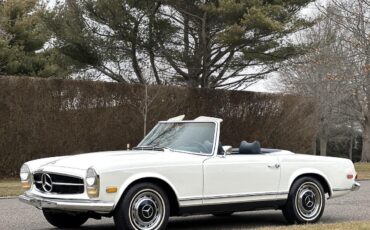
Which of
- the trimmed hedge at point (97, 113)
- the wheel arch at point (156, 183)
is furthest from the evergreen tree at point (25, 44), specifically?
the wheel arch at point (156, 183)

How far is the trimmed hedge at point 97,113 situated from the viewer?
65.5 feet

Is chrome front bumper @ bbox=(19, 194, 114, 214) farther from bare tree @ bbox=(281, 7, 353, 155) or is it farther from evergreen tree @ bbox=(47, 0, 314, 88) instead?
bare tree @ bbox=(281, 7, 353, 155)

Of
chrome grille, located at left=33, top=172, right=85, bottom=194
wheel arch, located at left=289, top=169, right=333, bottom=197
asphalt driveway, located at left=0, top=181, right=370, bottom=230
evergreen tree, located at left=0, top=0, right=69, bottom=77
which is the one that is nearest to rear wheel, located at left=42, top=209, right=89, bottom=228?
asphalt driveway, located at left=0, top=181, right=370, bottom=230

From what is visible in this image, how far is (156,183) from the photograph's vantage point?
8047mm

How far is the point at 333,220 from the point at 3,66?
2050 centimetres

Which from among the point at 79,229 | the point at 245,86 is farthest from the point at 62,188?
the point at 245,86

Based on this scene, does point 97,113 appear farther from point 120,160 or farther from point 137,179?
point 137,179

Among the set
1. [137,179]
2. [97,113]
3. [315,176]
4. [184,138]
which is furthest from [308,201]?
[97,113]

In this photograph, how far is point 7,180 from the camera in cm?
1959

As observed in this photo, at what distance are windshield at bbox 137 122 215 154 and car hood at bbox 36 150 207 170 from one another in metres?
0.31

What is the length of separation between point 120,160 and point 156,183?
579mm

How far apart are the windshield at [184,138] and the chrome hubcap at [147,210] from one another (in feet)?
3.72

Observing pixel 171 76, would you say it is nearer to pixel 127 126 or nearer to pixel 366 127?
pixel 127 126

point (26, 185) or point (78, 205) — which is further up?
point (26, 185)
